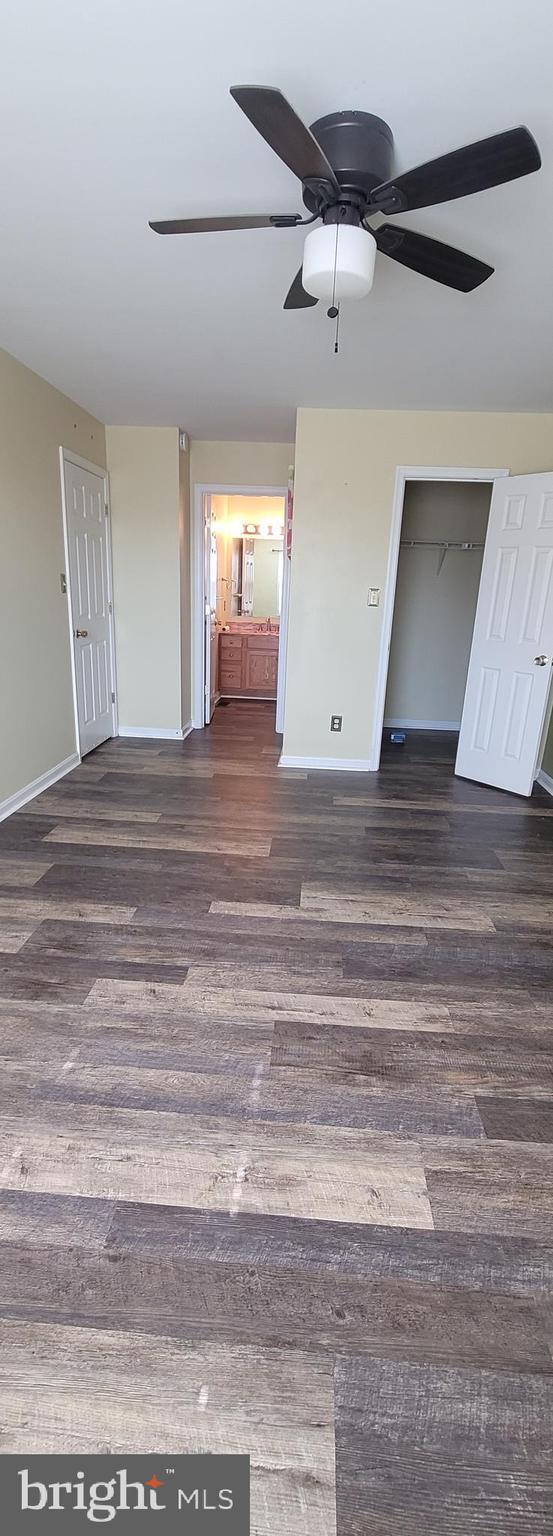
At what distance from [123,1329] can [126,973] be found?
1115 mm

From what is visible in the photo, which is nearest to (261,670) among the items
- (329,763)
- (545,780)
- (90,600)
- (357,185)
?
(329,763)

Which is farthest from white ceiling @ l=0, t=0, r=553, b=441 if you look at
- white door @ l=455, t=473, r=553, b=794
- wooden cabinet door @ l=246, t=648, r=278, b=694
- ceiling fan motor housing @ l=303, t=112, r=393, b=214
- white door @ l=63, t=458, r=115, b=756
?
wooden cabinet door @ l=246, t=648, r=278, b=694

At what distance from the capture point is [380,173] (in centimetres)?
162

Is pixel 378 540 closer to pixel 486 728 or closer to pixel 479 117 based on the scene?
pixel 486 728

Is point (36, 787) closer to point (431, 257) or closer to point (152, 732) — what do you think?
point (152, 732)

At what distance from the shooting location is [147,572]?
4984 millimetres

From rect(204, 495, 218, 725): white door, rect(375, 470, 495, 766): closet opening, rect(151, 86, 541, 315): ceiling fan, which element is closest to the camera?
rect(151, 86, 541, 315): ceiling fan

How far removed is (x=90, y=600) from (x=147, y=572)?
610mm

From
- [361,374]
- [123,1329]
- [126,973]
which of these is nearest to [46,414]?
[361,374]

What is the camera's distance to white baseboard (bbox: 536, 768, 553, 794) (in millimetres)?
4371

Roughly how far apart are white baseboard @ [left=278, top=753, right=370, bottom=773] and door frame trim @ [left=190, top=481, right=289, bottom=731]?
1.11 m

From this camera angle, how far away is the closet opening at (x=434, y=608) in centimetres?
575

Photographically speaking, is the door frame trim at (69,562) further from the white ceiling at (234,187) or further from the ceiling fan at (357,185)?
the ceiling fan at (357,185)

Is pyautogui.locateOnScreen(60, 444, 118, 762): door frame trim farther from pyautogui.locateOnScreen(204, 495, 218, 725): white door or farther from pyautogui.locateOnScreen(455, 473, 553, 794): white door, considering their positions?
pyautogui.locateOnScreen(455, 473, 553, 794): white door
